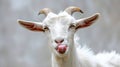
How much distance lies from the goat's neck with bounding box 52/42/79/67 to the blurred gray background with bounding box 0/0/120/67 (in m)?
6.32

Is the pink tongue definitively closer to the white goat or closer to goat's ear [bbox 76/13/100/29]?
the white goat

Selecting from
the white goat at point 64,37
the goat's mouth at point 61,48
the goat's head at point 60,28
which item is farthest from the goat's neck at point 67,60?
the goat's mouth at point 61,48

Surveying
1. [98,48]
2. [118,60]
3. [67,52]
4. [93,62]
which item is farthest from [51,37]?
[98,48]

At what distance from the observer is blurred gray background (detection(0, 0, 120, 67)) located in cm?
1227

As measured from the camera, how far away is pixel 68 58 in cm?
555

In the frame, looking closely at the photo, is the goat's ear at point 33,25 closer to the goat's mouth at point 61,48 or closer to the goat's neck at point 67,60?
the goat's neck at point 67,60

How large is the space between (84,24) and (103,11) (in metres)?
6.79

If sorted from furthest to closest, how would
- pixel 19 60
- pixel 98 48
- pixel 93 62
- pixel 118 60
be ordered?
pixel 19 60 < pixel 98 48 < pixel 118 60 < pixel 93 62

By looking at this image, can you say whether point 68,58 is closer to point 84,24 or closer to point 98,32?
point 84,24

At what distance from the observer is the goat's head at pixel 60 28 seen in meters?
5.21

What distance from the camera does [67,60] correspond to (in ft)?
18.3

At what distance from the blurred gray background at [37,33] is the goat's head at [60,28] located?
625cm

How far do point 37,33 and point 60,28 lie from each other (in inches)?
301

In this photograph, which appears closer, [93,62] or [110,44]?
[93,62]
